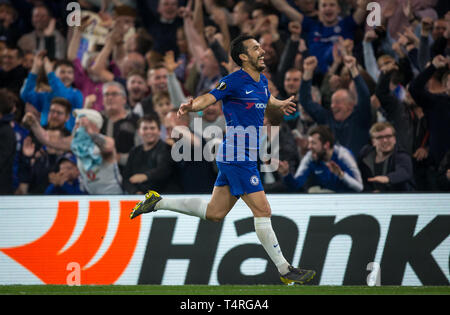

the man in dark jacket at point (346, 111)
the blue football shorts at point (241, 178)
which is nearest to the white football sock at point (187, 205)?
the blue football shorts at point (241, 178)

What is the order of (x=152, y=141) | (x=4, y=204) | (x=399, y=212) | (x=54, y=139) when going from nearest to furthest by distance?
(x=399, y=212) < (x=4, y=204) < (x=152, y=141) < (x=54, y=139)

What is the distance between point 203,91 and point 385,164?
2.91 meters

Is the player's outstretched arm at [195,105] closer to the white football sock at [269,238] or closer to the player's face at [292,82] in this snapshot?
the white football sock at [269,238]

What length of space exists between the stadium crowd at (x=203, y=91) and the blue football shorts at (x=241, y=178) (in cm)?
283

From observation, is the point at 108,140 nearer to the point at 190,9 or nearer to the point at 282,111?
the point at 190,9

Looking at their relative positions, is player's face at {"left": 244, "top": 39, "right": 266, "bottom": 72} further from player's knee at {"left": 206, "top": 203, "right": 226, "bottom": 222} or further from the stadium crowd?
the stadium crowd

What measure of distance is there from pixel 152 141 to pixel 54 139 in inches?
67.7

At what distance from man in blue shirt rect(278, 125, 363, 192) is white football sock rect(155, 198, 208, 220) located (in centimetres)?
271

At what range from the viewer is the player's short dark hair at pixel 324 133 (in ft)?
30.6

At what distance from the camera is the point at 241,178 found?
6539 millimetres

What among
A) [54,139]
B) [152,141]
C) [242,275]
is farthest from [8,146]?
[242,275]

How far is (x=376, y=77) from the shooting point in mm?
9852

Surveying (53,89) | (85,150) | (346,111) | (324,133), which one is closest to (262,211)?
(324,133)
